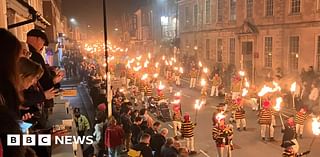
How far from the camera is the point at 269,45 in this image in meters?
32.2

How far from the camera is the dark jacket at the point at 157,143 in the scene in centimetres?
1159

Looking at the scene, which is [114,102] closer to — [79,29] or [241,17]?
[241,17]

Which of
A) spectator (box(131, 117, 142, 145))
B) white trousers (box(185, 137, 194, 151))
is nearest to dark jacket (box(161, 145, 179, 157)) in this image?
spectator (box(131, 117, 142, 145))

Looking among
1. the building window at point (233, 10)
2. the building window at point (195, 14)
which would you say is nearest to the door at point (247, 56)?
Result: the building window at point (233, 10)

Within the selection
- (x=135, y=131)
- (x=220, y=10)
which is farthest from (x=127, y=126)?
(x=220, y=10)

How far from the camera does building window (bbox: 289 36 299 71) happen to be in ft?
92.8

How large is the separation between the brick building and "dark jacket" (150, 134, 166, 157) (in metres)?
17.3

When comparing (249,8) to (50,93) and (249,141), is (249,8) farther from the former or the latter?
(50,93)

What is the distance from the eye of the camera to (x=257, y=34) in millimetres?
33656

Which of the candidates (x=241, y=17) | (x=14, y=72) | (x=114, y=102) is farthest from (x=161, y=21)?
(x=14, y=72)

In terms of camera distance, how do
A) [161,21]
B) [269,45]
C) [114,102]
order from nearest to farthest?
[114,102], [269,45], [161,21]

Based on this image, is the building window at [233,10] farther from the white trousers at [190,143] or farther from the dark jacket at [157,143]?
the dark jacket at [157,143]

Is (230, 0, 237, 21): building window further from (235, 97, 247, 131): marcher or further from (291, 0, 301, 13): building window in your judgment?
(235, 97, 247, 131): marcher

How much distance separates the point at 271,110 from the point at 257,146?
188 centimetres
